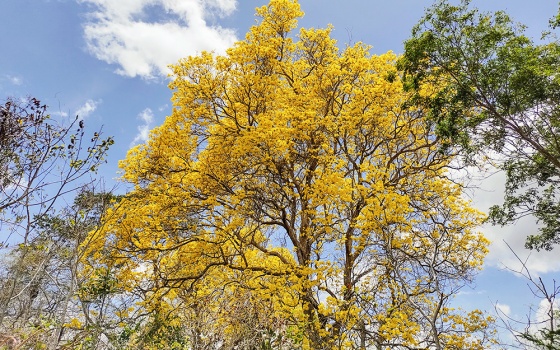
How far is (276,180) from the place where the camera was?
1071 centimetres

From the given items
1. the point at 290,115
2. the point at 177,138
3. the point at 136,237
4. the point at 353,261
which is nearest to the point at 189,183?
the point at 177,138

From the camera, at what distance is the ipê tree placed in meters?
8.89

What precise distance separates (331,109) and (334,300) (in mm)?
5468

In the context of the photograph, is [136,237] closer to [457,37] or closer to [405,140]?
[405,140]

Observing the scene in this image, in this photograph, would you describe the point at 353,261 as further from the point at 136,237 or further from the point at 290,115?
the point at 136,237

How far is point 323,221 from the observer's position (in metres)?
8.82

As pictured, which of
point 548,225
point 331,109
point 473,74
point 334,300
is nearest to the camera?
point 334,300

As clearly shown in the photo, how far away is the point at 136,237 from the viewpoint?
9.69m

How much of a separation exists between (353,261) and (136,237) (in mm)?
5303

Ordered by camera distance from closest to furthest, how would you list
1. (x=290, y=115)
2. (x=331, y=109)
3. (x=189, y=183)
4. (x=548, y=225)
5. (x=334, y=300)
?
(x=334, y=300), (x=290, y=115), (x=189, y=183), (x=548, y=225), (x=331, y=109)

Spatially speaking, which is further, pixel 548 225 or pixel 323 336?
pixel 548 225

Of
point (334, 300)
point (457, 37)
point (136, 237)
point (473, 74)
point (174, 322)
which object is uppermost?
point (457, 37)

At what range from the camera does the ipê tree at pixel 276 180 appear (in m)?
8.89

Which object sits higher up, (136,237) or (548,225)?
(548,225)
